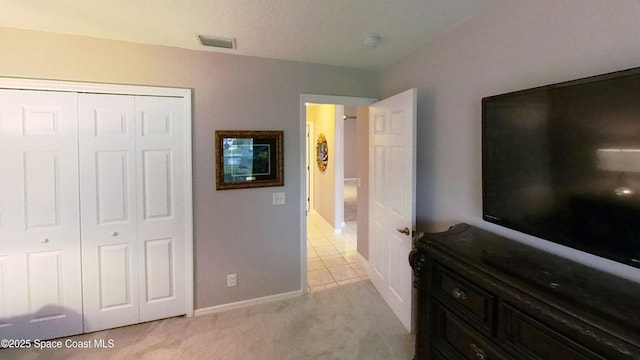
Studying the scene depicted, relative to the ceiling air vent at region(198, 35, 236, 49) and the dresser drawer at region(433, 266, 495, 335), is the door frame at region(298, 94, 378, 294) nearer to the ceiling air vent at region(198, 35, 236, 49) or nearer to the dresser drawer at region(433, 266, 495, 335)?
the ceiling air vent at region(198, 35, 236, 49)

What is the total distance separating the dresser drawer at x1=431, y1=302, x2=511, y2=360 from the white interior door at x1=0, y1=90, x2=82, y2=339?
2.70 m

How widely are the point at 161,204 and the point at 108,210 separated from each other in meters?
0.39

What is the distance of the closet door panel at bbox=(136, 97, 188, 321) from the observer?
7.59ft

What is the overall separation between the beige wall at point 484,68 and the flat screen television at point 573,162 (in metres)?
0.17

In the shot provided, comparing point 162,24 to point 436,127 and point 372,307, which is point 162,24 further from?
point 372,307

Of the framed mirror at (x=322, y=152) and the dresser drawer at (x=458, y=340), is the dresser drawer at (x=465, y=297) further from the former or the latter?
the framed mirror at (x=322, y=152)

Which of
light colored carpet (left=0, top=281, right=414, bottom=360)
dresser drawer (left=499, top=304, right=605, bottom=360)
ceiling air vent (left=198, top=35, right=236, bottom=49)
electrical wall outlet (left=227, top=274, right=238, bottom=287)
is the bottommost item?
light colored carpet (left=0, top=281, right=414, bottom=360)

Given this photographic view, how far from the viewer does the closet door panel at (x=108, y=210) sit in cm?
218

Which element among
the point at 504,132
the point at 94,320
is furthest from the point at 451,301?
the point at 94,320

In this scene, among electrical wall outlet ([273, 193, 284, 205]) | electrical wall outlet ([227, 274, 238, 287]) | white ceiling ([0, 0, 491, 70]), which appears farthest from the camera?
electrical wall outlet ([273, 193, 284, 205])

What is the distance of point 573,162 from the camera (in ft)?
3.85

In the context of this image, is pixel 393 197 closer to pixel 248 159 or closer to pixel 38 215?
pixel 248 159

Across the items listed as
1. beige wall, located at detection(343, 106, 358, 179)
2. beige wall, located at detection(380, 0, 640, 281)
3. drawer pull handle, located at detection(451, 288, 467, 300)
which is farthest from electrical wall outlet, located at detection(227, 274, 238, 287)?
beige wall, located at detection(343, 106, 358, 179)

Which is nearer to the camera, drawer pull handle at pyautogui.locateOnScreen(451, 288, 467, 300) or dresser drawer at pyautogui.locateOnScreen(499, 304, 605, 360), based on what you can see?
dresser drawer at pyautogui.locateOnScreen(499, 304, 605, 360)
